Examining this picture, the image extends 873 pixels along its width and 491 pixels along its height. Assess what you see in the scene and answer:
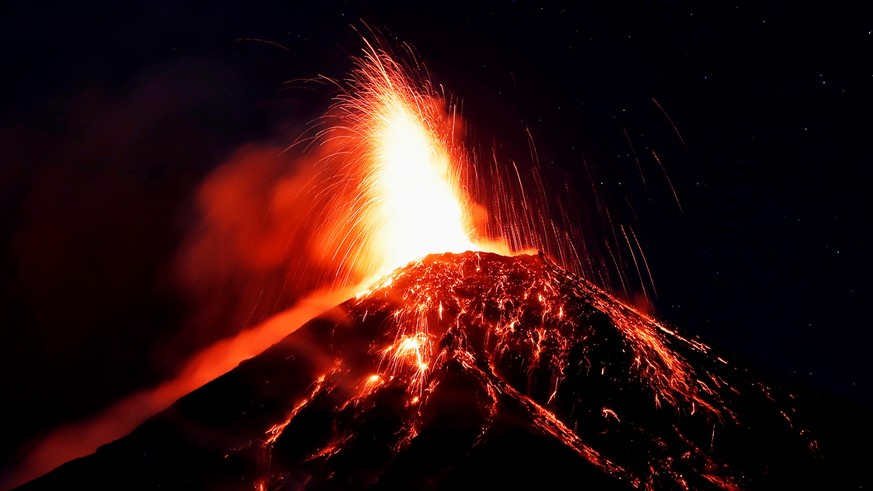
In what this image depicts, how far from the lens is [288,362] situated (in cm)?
3281

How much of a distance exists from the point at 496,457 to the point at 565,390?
36.7 feet

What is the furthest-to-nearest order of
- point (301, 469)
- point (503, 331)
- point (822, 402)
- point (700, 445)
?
point (822, 402) < point (503, 331) < point (700, 445) < point (301, 469)

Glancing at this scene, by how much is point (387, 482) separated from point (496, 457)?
15.5 ft

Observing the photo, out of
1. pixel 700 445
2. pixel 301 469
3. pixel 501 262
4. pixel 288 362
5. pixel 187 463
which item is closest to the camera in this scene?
pixel 301 469

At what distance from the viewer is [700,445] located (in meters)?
29.8

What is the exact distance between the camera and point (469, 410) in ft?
80.2

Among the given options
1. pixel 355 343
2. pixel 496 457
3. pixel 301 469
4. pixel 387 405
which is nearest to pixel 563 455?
pixel 496 457

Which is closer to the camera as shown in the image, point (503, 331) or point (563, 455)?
point (563, 455)

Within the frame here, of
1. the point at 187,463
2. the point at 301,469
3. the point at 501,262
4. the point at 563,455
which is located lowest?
the point at 563,455

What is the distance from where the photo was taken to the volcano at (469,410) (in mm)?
22906

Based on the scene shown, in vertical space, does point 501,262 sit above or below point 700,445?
above

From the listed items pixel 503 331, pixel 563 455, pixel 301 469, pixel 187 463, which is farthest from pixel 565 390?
pixel 187 463

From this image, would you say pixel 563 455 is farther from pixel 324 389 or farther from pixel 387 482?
pixel 324 389

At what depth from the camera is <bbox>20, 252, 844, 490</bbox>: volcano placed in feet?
75.2
